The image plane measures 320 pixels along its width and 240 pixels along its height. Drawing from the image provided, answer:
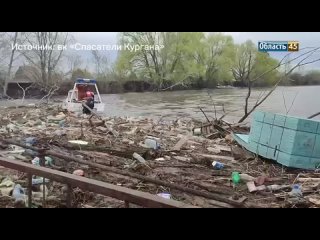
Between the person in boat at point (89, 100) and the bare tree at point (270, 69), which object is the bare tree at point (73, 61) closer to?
the person in boat at point (89, 100)

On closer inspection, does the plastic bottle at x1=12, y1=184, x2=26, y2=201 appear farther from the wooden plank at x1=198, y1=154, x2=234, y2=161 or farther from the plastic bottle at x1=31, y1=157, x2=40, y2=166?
the wooden plank at x1=198, y1=154, x2=234, y2=161

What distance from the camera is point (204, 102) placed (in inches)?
133

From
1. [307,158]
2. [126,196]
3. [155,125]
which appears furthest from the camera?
[155,125]

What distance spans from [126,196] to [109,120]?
125 cm

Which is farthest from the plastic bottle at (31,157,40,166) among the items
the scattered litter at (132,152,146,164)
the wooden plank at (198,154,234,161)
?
the wooden plank at (198,154,234,161)

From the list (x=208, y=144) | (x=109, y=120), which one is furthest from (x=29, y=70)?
(x=208, y=144)

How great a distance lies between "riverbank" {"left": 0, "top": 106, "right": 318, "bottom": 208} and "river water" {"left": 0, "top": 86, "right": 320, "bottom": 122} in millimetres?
120

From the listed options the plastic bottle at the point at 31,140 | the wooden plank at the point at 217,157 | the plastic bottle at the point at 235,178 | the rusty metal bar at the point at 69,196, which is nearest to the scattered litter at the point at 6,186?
the plastic bottle at the point at 31,140

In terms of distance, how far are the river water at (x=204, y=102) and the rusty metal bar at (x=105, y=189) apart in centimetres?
71

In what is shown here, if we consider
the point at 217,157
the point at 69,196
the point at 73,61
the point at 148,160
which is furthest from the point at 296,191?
the point at 73,61

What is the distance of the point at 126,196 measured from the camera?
103 inches

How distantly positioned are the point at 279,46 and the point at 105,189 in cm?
151

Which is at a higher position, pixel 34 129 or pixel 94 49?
pixel 94 49
